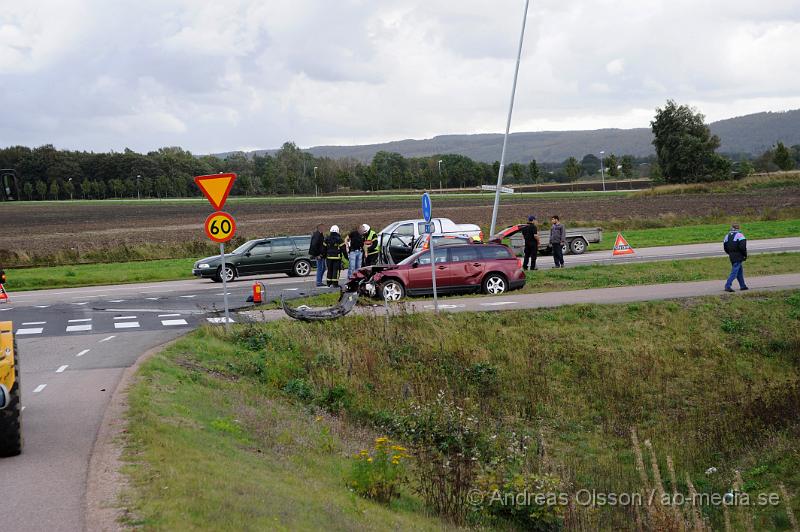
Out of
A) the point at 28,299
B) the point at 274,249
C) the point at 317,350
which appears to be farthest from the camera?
the point at 274,249

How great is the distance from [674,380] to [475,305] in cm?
579

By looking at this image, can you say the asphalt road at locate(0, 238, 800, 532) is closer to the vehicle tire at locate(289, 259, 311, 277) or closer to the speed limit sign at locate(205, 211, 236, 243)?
the vehicle tire at locate(289, 259, 311, 277)

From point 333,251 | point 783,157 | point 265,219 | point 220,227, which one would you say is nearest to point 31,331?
point 220,227

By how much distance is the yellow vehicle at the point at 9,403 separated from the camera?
847cm

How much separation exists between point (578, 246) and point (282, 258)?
13183mm

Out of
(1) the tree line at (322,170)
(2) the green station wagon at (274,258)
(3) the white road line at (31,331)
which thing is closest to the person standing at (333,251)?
(2) the green station wagon at (274,258)

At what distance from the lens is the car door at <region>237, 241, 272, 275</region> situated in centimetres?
3284

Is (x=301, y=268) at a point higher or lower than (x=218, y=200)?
lower

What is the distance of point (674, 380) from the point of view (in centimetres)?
1797

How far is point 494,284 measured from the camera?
24.2 meters

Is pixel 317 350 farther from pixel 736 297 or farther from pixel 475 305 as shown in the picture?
pixel 736 297

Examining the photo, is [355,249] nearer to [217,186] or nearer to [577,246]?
[217,186]

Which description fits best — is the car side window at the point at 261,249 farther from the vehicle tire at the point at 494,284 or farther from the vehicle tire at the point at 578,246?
the vehicle tire at the point at 578,246

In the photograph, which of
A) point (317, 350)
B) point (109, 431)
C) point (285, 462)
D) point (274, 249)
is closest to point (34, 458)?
point (109, 431)
